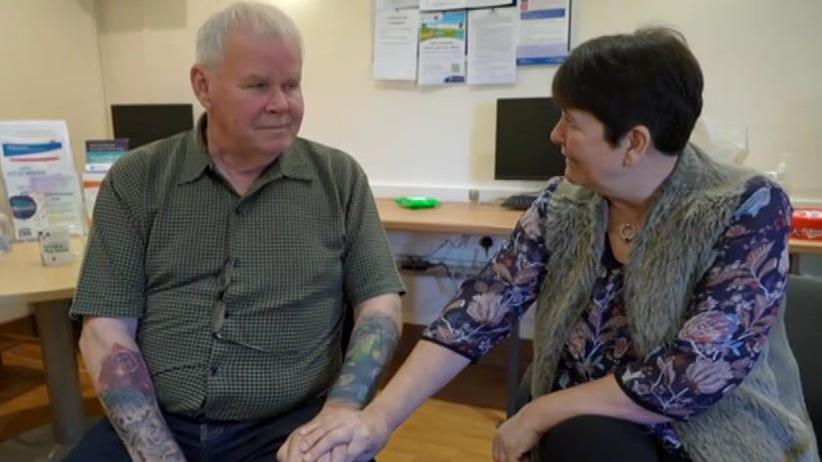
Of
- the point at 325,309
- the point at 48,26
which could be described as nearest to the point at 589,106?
the point at 325,309

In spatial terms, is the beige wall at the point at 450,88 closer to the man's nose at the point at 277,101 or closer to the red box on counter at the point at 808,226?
the red box on counter at the point at 808,226

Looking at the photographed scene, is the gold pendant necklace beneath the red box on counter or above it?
above

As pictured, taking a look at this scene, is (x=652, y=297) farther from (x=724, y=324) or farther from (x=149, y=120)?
(x=149, y=120)

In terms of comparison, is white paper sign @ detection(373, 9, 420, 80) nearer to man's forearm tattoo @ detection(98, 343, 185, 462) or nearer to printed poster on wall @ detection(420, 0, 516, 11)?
printed poster on wall @ detection(420, 0, 516, 11)

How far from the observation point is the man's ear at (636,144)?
93 cm

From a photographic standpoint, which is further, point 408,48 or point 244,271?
point 408,48

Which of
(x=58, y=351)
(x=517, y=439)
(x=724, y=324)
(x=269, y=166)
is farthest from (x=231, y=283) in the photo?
(x=58, y=351)

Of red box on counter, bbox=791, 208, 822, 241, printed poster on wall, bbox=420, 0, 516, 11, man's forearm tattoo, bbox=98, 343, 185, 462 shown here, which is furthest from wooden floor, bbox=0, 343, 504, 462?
printed poster on wall, bbox=420, 0, 516, 11

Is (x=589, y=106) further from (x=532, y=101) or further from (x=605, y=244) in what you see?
(x=532, y=101)

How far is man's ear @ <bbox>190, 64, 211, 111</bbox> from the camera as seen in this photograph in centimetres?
128

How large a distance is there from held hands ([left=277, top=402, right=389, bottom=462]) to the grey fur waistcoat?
435 mm

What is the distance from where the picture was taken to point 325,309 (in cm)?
129

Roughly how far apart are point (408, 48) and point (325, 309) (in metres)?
2.00

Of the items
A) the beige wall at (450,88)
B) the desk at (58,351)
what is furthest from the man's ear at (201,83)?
the beige wall at (450,88)
